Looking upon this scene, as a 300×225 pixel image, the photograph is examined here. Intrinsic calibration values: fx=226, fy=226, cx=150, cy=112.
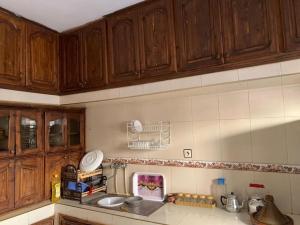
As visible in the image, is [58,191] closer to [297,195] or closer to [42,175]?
[42,175]

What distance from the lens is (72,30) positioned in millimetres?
1979

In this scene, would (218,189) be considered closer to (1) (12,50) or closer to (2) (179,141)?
(2) (179,141)

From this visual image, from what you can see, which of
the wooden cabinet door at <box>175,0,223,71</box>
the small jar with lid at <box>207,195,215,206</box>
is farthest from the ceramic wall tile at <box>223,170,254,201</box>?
the wooden cabinet door at <box>175,0,223,71</box>

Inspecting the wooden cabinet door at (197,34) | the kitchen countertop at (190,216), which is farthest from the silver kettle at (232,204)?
Result: the wooden cabinet door at (197,34)

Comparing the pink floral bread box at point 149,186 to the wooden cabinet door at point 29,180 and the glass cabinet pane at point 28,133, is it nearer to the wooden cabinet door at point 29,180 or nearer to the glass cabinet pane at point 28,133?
the wooden cabinet door at point 29,180

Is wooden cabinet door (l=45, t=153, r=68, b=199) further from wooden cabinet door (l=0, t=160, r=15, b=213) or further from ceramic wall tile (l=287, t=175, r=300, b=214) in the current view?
ceramic wall tile (l=287, t=175, r=300, b=214)

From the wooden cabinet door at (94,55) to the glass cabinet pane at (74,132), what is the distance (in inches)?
21.4

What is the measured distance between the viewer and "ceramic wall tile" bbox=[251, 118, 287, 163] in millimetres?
1482

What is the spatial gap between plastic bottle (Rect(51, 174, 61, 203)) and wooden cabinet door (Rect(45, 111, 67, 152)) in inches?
9.9

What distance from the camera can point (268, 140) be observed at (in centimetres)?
152

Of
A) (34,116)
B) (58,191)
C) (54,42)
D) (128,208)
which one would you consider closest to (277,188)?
(128,208)

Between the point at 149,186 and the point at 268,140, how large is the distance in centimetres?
100

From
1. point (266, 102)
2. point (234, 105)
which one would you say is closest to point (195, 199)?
point (234, 105)

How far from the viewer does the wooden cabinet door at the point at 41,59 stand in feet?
5.85
